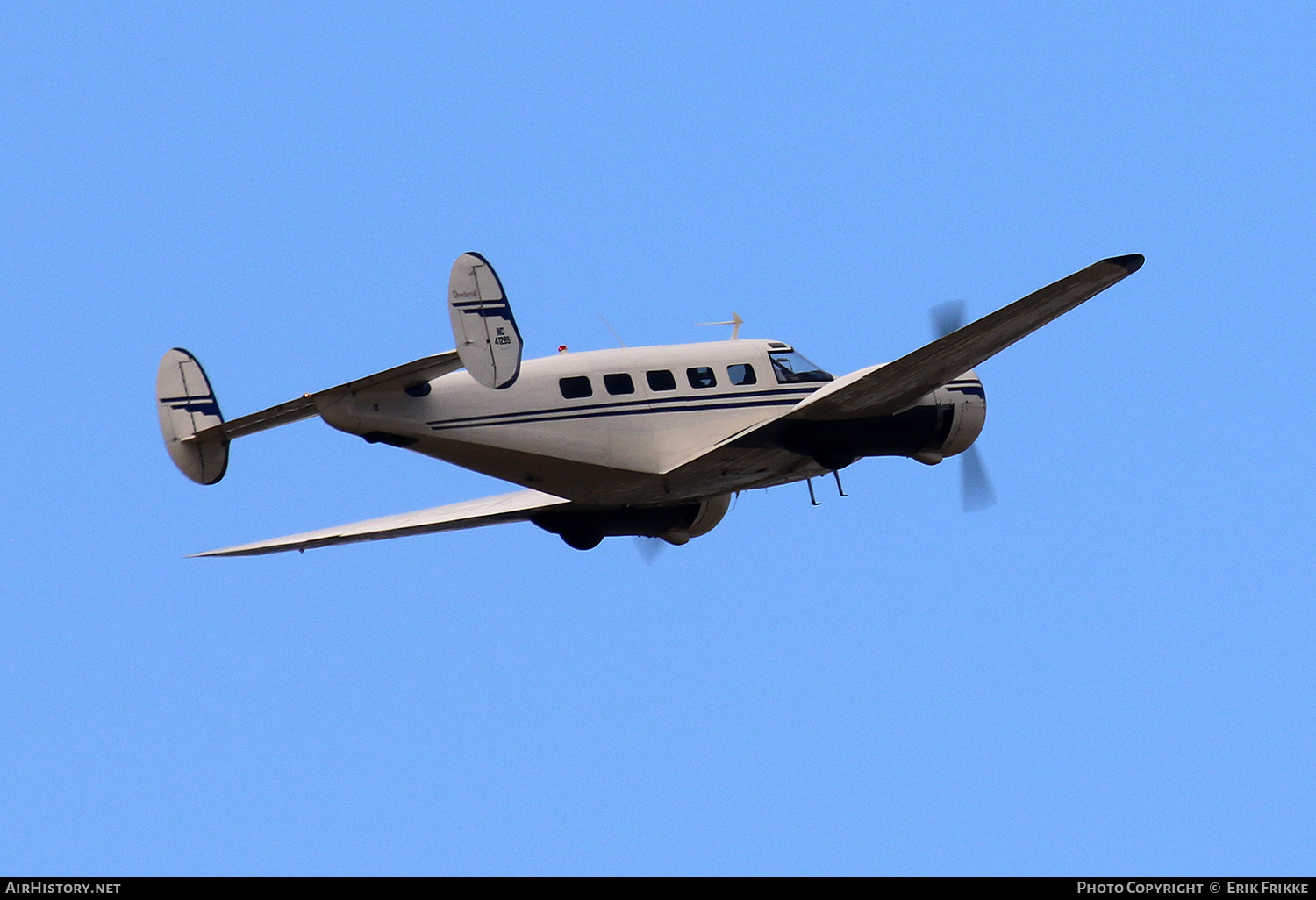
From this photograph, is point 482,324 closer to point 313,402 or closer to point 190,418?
point 313,402

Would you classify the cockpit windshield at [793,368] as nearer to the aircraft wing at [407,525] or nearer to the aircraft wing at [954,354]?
the aircraft wing at [954,354]

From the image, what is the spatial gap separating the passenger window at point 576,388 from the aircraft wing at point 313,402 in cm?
238

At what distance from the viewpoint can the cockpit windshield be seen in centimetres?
2748

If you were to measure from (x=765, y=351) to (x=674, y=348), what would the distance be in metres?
1.54

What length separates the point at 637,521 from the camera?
29266 mm

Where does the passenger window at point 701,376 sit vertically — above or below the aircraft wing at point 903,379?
above

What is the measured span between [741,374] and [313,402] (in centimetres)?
684

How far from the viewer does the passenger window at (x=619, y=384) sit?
84.4 feet

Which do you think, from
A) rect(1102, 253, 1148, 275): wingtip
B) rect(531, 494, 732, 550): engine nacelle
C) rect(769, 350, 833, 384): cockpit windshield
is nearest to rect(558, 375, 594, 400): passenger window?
rect(769, 350, 833, 384): cockpit windshield

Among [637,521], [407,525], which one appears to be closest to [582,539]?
[637,521]
